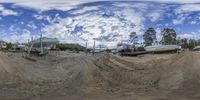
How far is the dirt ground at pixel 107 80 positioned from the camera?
3466 cm

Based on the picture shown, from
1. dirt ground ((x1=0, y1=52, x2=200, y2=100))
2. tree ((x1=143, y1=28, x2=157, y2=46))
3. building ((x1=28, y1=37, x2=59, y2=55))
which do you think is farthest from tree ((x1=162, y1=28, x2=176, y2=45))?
dirt ground ((x1=0, y1=52, x2=200, y2=100))

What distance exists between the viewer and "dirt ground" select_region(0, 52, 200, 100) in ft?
114

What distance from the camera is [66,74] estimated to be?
146 ft

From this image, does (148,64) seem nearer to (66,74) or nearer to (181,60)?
(181,60)

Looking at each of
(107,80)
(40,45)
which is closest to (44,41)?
(40,45)

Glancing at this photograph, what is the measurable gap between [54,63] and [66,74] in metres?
8.29

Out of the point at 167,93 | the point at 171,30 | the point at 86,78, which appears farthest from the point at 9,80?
the point at 171,30

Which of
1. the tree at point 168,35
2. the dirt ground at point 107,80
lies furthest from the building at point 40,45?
the tree at point 168,35

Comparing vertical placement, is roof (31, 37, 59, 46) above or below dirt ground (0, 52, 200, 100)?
above

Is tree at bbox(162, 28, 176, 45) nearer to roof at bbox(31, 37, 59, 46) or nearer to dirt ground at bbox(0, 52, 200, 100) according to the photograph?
roof at bbox(31, 37, 59, 46)

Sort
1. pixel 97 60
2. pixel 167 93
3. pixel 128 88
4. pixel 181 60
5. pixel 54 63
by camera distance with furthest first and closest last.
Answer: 1. pixel 54 63
2. pixel 97 60
3. pixel 181 60
4. pixel 128 88
5. pixel 167 93

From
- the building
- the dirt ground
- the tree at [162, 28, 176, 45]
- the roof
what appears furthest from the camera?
the tree at [162, 28, 176, 45]

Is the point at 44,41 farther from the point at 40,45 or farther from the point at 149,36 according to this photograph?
the point at 149,36

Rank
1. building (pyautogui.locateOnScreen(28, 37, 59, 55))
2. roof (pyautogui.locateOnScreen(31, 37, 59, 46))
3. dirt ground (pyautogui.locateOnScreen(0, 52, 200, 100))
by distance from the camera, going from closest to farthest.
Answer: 1. dirt ground (pyautogui.locateOnScreen(0, 52, 200, 100))
2. building (pyautogui.locateOnScreen(28, 37, 59, 55))
3. roof (pyautogui.locateOnScreen(31, 37, 59, 46))
